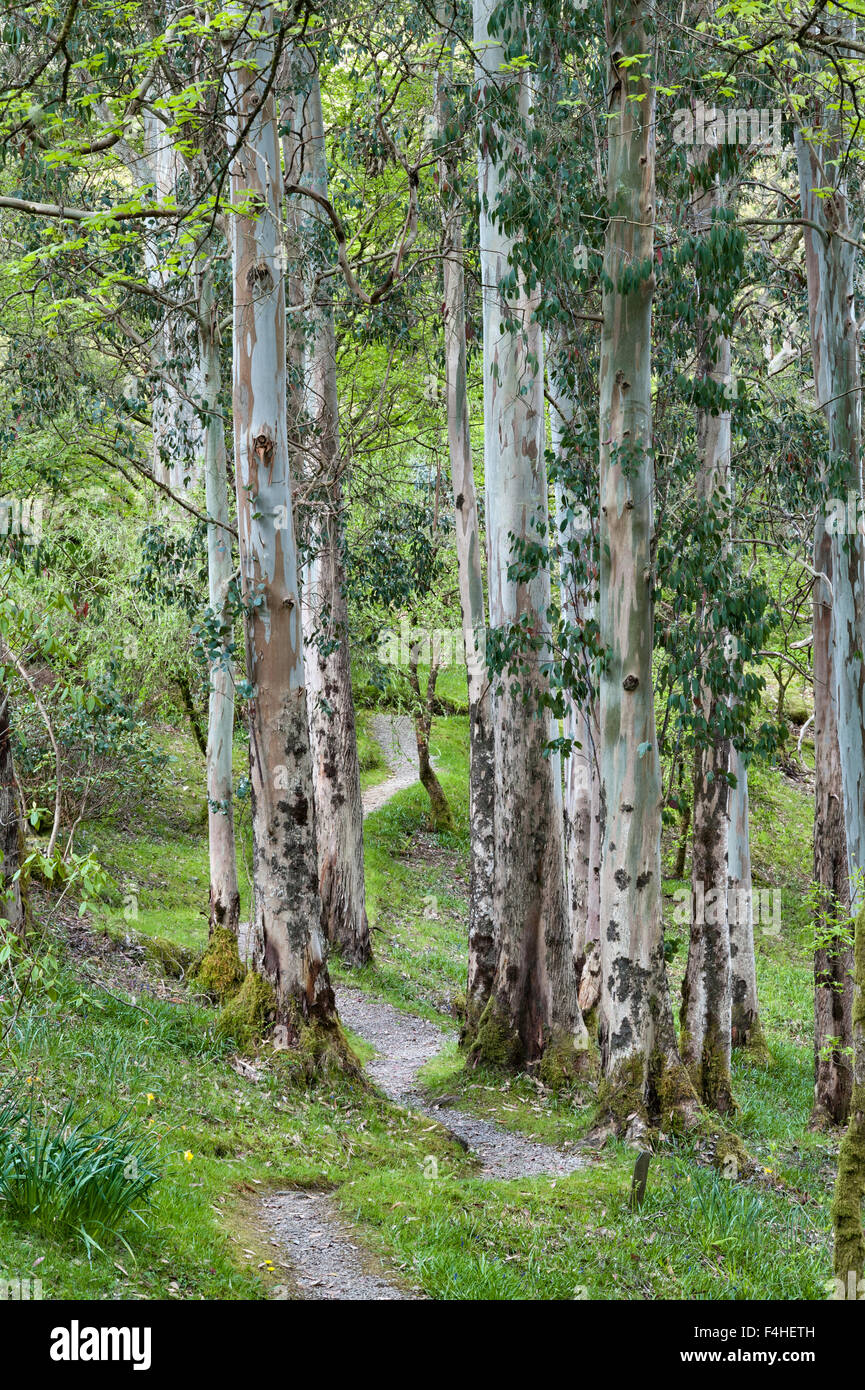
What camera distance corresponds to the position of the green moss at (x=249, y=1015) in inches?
338

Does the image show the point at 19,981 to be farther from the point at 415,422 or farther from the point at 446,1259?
the point at 415,422

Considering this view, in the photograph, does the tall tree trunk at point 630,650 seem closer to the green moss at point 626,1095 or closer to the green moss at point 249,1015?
the green moss at point 626,1095

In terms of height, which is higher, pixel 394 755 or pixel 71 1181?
pixel 394 755

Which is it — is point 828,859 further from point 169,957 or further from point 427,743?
point 427,743

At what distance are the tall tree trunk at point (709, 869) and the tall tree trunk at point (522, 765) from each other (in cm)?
138

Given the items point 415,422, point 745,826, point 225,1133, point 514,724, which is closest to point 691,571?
point 514,724

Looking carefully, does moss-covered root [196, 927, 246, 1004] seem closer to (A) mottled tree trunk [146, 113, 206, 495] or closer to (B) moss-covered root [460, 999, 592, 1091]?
(B) moss-covered root [460, 999, 592, 1091]

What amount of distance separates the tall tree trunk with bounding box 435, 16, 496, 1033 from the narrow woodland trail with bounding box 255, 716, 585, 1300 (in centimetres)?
132

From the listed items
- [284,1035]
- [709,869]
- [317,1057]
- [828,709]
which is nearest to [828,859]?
[828,709]

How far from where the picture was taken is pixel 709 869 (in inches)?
425

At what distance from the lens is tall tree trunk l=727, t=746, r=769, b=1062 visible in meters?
15.2

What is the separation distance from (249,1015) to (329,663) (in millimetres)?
7102

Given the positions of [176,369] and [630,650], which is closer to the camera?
[630,650]

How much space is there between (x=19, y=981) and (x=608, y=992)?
4.02m
